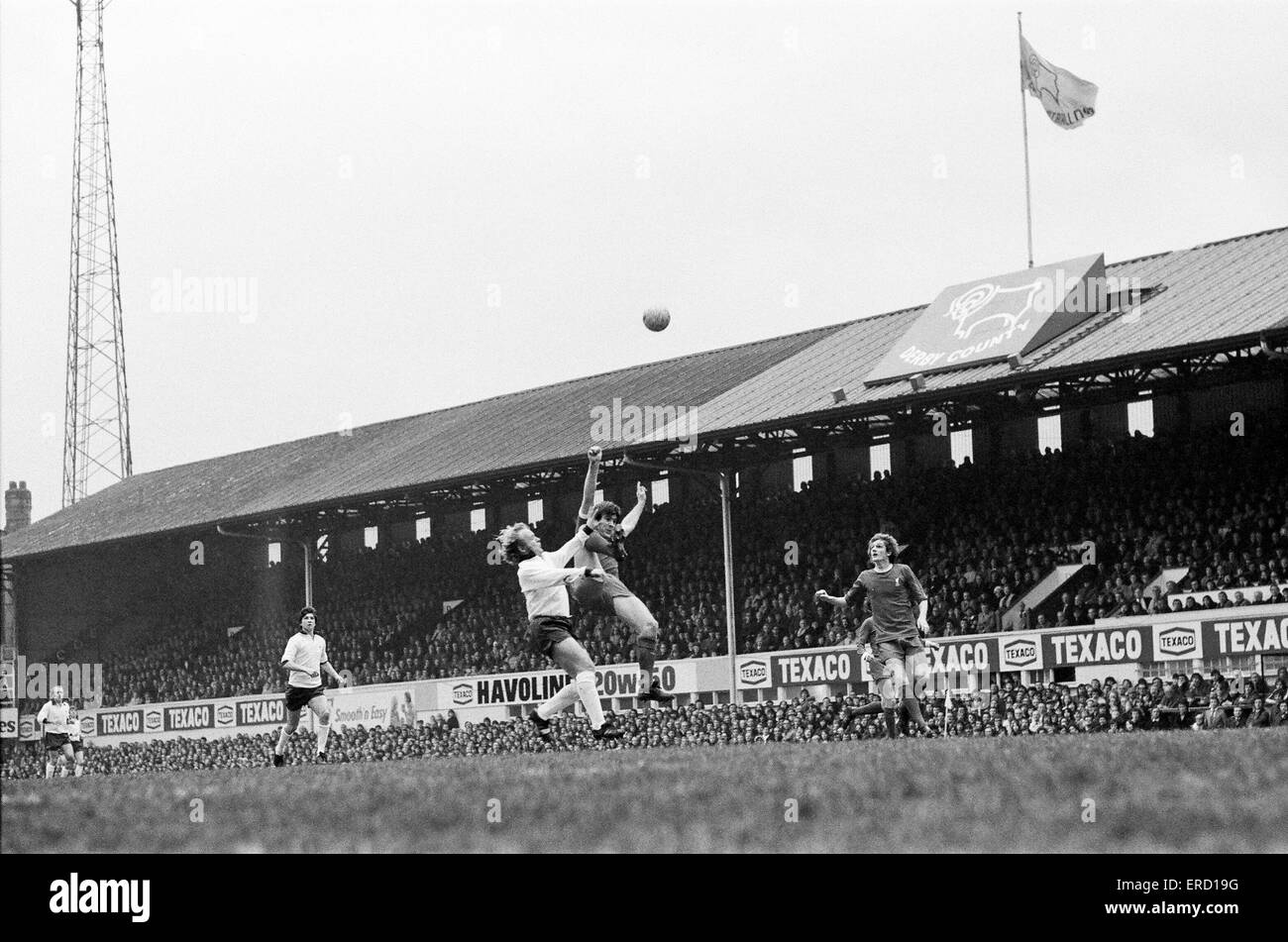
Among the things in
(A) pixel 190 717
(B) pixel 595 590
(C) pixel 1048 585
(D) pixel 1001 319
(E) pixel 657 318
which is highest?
(E) pixel 657 318

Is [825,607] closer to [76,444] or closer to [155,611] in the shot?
[155,611]

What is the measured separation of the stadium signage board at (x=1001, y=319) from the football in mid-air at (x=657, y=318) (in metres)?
5.95

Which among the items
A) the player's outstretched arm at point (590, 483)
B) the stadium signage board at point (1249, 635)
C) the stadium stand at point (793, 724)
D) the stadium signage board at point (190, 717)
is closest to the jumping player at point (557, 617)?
the player's outstretched arm at point (590, 483)

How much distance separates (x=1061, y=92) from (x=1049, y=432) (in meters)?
7.43

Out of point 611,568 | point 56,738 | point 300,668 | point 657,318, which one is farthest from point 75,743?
point 611,568

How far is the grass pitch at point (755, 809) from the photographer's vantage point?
707 centimetres

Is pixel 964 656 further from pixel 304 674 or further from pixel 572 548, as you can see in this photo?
pixel 572 548

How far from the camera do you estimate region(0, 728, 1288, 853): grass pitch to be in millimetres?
7066

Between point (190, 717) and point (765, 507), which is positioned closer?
point (765, 507)

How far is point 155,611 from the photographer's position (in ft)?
184

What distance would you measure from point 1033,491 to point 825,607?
194 inches

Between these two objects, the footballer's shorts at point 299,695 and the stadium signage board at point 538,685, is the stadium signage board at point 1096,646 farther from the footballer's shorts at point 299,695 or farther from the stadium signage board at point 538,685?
the footballer's shorts at point 299,695

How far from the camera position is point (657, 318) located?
131 ft

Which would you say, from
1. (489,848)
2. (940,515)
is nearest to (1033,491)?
(940,515)
